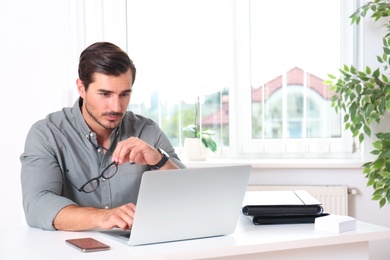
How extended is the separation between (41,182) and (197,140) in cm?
194

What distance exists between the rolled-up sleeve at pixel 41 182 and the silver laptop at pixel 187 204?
24 centimetres

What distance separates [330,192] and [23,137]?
72.9 inches

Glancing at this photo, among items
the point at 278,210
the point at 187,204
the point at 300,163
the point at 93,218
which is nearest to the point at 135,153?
the point at 93,218

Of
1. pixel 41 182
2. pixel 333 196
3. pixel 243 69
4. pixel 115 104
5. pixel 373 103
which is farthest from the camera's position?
pixel 243 69

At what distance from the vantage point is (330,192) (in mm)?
3834

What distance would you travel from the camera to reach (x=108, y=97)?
2.34 meters

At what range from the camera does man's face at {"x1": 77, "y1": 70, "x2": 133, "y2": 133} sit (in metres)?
2.33

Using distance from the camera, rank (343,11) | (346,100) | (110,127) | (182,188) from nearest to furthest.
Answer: (182,188), (110,127), (346,100), (343,11)

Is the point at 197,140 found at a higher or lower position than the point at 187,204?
higher

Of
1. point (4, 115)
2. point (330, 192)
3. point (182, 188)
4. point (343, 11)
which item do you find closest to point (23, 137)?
point (4, 115)

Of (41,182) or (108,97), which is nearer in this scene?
(41,182)

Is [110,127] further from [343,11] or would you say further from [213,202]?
[343,11]

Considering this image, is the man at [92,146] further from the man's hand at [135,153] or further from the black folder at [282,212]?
the black folder at [282,212]

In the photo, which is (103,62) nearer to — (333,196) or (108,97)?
(108,97)
